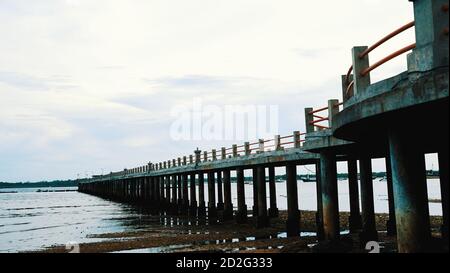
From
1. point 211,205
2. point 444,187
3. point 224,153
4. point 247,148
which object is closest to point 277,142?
point 247,148

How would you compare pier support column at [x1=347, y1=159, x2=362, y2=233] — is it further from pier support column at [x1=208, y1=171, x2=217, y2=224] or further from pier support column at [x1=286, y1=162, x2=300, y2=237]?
pier support column at [x1=208, y1=171, x2=217, y2=224]

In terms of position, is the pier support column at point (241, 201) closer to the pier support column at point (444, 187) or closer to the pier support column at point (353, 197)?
the pier support column at point (353, 197)

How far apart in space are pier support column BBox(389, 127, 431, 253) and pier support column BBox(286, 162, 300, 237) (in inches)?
455

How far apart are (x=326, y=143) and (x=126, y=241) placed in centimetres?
1220

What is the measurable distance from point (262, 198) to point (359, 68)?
48.8 ft

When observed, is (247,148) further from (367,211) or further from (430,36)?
(430,36)

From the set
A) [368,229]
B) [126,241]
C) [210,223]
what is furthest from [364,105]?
[210,223]

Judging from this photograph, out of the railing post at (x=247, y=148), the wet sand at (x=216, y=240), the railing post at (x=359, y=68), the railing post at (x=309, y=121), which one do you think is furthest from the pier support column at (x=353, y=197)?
the railing post at (x=359, y=68)

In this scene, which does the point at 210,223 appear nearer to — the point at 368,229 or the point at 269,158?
the point at 269,158

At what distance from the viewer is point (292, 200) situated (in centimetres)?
1888

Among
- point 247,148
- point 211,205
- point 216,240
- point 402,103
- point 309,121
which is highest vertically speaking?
point 309,121

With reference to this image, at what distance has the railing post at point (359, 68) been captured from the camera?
27.2 ft

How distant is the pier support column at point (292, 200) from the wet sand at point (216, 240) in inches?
16.3

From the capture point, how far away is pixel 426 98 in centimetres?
578
